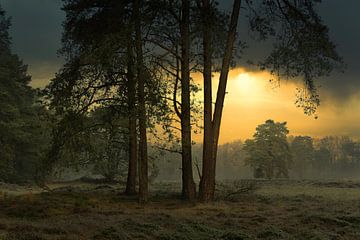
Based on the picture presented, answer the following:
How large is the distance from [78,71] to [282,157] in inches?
1943

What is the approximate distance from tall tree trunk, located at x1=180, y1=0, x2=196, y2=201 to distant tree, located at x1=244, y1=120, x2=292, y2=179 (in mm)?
41499

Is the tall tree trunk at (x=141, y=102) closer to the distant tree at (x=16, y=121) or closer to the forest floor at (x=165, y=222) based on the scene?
the forest floor at (x=165, y=222)

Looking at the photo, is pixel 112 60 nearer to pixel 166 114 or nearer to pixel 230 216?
pixel 166 114

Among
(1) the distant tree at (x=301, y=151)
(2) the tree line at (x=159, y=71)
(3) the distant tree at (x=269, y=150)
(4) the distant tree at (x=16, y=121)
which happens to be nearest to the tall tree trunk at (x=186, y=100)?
(2) the tree line at (x=159, y=71)

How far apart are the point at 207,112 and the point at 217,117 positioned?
0.52m

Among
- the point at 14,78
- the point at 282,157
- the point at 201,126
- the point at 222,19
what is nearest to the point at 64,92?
the point at 201,126

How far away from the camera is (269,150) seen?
62.4 meters

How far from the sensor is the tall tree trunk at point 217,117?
1952 centimetres

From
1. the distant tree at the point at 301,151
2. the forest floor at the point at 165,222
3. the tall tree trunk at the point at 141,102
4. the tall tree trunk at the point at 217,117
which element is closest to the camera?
the forest floor at the point at 165,222

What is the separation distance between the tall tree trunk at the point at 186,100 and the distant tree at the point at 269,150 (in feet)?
136

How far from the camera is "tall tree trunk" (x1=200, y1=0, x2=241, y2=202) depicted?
1952 cm

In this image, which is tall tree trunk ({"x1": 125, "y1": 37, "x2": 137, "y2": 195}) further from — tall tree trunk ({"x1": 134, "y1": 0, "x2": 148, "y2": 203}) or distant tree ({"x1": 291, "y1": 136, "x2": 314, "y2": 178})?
distant tree ({"x1": 291, "y1": 136, "x2": 314, "y2": 178})

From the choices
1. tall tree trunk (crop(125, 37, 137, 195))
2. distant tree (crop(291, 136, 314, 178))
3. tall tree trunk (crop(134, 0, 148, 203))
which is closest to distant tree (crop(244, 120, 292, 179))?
distant tree (crop(291, 136, 314, 178))

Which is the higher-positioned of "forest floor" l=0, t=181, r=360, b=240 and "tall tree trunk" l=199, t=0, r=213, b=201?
"tall tree trunk" l=199, t=0, r=213, b=201
